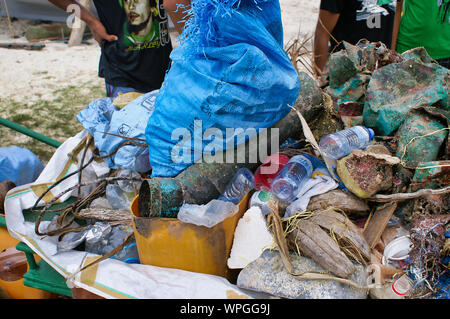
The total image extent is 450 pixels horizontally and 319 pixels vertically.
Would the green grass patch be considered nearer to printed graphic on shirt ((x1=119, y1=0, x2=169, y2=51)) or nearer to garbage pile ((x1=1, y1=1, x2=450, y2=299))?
printed graphic on shirt ((x1=119, y1=0, x2=169, y2=51))

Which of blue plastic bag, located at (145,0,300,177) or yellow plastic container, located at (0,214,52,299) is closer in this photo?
blue plastic bag, located at (145,0,300,177)

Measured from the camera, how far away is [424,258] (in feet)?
4.01

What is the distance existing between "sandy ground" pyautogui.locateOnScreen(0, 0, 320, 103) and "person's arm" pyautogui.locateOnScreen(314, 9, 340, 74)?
1.65m

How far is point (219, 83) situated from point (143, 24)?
136cm

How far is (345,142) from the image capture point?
155cm

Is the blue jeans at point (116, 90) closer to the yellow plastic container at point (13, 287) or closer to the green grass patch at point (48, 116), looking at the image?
the yellow plastic container at point (13, 287)

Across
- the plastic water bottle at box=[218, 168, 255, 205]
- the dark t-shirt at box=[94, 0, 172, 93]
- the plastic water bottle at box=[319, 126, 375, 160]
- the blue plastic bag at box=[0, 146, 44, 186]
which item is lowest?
the blue plastic bag at box=[0, 146, 44, 186]

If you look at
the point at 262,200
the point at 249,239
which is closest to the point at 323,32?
the point at 262,200

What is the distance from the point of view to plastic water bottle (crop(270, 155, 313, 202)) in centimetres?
150

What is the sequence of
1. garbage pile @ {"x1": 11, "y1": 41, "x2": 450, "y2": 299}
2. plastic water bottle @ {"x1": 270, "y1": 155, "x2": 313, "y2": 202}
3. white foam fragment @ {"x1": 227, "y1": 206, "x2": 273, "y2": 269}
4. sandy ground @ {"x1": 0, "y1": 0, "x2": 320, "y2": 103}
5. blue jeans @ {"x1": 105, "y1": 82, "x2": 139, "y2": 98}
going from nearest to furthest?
garbage pile @ {"x1": 11, "y1": 41, "x2": 450, "y2": 299}
white foam fragment @ {"x1": 227, "y1": 206, "x2": 273, "y2": 269}
plastic water bottle @ {"x1": 270, "y1": 155, "x2": 313, "y2": 202}
blue jeans @ {"x1": 105, "y1": 82, "x2": 139, "y2": 98}
sandy ground @ {"x1": 0, "y1": 0, "x2": 320, "y2": 103}

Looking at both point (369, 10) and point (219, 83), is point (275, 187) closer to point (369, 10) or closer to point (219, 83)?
point (219, 83)

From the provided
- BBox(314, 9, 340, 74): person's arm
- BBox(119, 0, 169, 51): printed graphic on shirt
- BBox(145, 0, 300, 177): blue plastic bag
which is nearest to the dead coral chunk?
BBox(145, 0, 300, 177): blue plastic bag

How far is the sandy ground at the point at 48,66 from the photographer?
5336 millimetres

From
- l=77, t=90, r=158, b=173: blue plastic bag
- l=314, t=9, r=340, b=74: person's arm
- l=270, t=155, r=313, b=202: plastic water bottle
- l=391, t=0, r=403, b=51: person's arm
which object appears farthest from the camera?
l=391, t=0, r=403, b=51: person's arm
